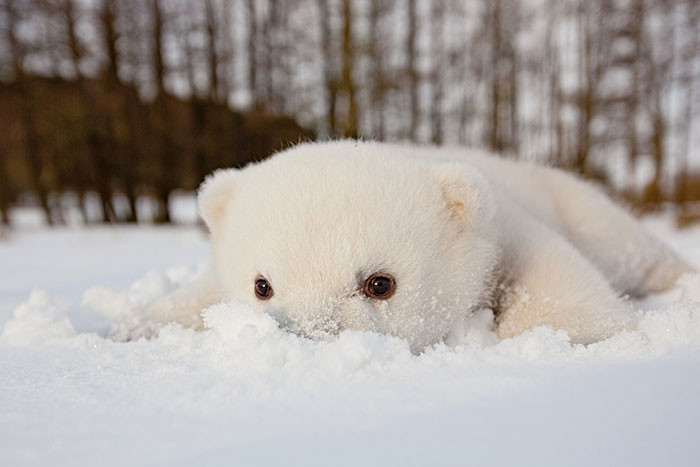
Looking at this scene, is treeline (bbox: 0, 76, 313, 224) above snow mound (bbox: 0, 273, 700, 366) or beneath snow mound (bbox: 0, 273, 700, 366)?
beneath

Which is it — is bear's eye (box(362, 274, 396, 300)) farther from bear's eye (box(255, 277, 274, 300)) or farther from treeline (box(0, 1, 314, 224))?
treeline (box(0, 1, 314, 224))

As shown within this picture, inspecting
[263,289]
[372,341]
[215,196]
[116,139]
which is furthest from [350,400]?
[116,139]

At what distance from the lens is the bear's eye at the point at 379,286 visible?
1760mm

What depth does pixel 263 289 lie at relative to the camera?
1872 millimetres

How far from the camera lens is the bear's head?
67.2 inches

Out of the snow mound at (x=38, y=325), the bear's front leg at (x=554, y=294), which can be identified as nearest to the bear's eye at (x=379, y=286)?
the bear's front leg at (x=554, y=294)

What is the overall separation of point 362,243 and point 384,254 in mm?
90

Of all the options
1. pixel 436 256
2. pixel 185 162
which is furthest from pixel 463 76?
pixel 436 256

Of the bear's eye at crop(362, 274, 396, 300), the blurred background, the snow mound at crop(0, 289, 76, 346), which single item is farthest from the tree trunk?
the bear's eye at crop(362, 274, 396, 300)

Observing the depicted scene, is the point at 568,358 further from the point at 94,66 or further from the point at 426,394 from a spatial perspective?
the point at 94,66

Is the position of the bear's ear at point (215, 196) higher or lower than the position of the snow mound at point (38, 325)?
higher

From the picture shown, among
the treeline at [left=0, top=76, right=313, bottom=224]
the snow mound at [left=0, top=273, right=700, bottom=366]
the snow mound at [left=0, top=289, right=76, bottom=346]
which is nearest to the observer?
the snow mound at [left=0, top=273, right=700, bottom=366]

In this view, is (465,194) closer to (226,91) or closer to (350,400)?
(350,400)

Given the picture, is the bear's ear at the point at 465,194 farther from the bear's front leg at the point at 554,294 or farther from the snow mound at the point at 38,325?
the snow mound at the point at 38,325
